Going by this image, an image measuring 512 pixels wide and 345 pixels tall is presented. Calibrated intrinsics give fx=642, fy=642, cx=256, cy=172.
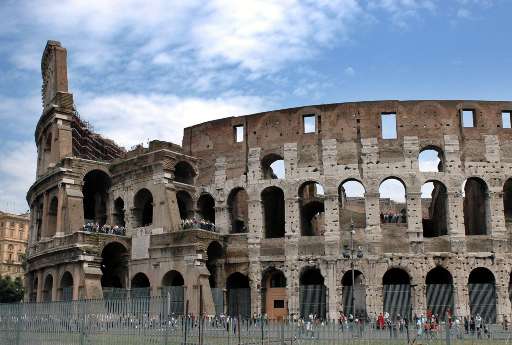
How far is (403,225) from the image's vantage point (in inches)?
1184

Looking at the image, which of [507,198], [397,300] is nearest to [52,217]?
[397,300]

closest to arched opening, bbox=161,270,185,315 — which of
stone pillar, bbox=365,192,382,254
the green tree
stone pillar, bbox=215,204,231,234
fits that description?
stone pillar, bbox=215,204,231,234

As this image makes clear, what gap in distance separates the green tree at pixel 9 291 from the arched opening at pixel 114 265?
2671cm

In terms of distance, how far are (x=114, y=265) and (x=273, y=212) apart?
343 inches

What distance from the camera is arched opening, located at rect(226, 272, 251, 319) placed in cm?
3094

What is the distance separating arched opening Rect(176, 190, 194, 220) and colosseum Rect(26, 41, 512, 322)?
10 cm

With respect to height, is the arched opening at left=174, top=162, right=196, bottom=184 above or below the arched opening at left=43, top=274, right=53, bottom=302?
above

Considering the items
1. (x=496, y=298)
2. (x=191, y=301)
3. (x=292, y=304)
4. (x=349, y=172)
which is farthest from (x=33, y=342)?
(x=496, y=298)

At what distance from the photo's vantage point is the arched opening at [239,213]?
111 feet

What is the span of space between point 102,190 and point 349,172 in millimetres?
15384

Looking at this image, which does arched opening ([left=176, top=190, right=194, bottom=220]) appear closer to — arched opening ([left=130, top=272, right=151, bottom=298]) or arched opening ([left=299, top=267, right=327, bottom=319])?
arched opening ([left=130, top=272, right=151, bottom=298])

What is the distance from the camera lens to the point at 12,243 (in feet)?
231

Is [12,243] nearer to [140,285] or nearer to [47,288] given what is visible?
[47,288]

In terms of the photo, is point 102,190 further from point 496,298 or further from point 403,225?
point 496,298
